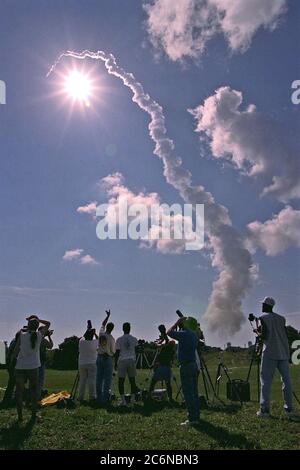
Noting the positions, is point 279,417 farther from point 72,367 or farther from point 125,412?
point 72,367

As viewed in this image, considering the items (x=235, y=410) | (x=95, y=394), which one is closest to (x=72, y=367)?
(x=95, y=394)

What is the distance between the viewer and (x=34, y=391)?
40.1ft

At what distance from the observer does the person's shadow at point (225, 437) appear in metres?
9.30

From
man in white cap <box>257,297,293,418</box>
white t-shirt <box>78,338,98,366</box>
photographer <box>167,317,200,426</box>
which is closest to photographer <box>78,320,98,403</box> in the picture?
white t-shirt <box>78,338,98,366</box>

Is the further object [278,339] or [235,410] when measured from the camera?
[235,410]

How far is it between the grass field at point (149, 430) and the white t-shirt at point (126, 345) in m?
1.81

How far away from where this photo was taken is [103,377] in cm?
1523

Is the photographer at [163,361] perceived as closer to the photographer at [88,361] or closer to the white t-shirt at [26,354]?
the photographer at [88,361]

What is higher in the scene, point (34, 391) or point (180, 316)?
point (180, 316)

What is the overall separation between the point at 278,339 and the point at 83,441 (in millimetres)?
5260

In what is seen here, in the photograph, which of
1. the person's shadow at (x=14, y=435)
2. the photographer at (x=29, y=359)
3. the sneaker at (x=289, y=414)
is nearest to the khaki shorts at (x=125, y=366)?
the photographer at (x=29, y=359)

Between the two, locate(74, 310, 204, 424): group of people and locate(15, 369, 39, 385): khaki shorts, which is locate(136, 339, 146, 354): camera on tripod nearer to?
locate(74, 310, 204, 424): group of people

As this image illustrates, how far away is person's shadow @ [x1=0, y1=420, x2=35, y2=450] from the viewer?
955cm
